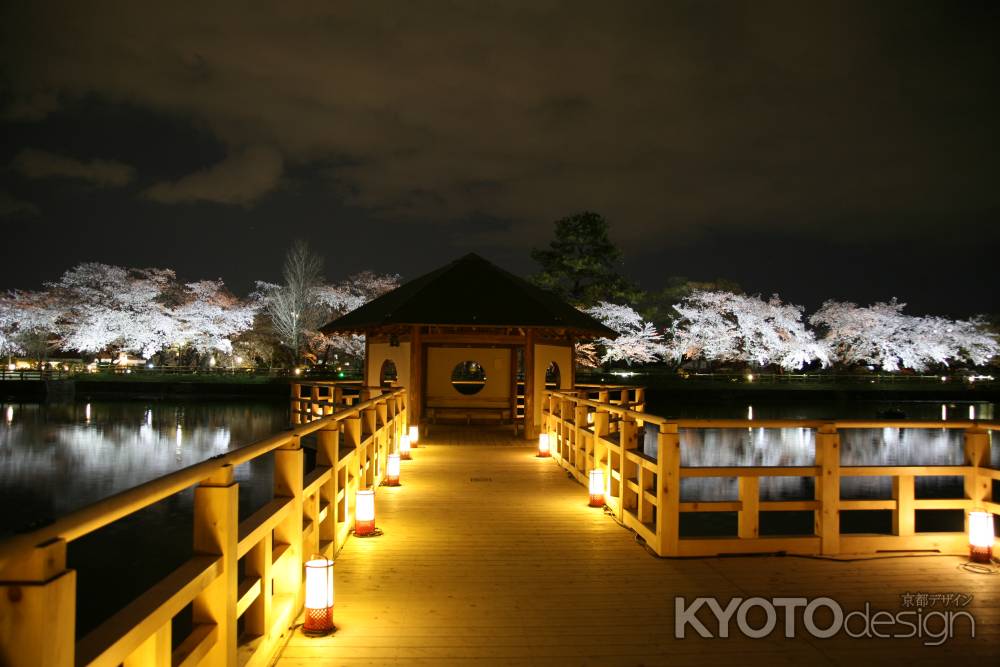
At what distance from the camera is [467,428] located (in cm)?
1548

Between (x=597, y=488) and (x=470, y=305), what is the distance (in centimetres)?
724

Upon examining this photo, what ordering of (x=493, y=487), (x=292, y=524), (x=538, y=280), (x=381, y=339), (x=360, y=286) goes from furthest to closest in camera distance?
(x=360, y=286), (x=538, y=280), (x=381, y=339), (x=493, y=487), (x=292, y=524)

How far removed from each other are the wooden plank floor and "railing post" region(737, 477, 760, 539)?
0.28 m

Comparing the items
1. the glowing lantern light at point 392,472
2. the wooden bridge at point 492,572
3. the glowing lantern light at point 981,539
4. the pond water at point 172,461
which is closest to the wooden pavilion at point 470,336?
the pond water at point 172,461

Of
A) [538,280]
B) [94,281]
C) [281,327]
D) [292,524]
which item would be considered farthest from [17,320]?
[292,524]

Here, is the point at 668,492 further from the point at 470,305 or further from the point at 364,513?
the point at 470,305

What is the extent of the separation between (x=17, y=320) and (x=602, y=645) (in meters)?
46.8

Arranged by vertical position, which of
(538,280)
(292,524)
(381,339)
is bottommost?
(292,524)

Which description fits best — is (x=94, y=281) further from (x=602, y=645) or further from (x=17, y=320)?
(x=602, y=645)

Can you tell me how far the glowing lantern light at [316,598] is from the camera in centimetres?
376

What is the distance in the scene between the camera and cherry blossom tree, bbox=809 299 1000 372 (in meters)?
43.0

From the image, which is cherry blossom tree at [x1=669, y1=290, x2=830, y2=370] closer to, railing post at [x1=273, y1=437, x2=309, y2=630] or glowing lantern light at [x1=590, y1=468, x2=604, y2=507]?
glowing lantern light at [x1=590, y1=468, x2=604, y2=507]
